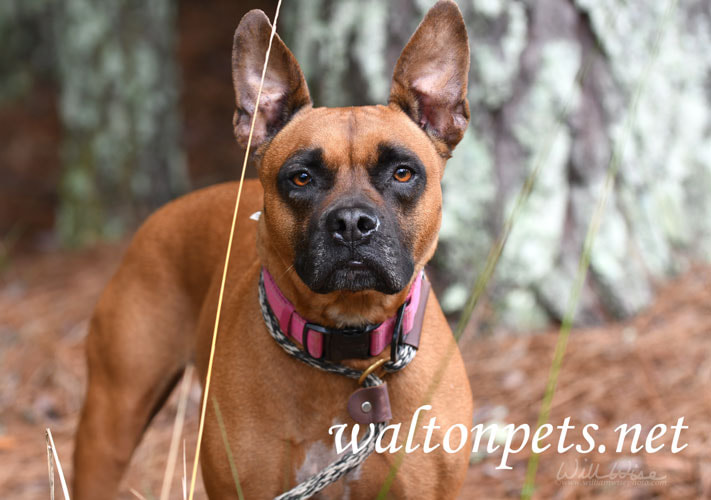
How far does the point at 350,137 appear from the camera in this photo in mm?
3031

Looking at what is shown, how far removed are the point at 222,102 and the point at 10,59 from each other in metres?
2.84

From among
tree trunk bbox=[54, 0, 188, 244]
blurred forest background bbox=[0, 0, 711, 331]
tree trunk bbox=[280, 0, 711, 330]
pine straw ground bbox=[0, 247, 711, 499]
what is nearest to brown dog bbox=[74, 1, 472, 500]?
pine straw ground bbox=[0, 247, 711, 499]

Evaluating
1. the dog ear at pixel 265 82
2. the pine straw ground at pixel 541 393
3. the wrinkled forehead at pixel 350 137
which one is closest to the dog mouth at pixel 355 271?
the wrinkled forehead at pixel 350 137

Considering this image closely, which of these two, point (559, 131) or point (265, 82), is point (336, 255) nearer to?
point (265, 82)

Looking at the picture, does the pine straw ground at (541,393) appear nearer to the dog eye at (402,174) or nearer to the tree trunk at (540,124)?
the tree trunk at (540,124)

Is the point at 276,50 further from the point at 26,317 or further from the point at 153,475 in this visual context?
the point at 26,317

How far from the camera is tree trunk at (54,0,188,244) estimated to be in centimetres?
739

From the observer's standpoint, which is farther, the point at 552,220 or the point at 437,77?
the point at 552,220

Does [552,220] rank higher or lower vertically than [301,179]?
lower

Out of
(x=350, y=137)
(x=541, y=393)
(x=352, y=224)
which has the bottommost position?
(x=541, y=393)

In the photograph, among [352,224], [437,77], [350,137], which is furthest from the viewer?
[437,77]

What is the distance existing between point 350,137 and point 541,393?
7.65ft

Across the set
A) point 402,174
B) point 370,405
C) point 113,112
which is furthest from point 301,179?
point 113,112

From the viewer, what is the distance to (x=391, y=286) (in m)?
2.83
